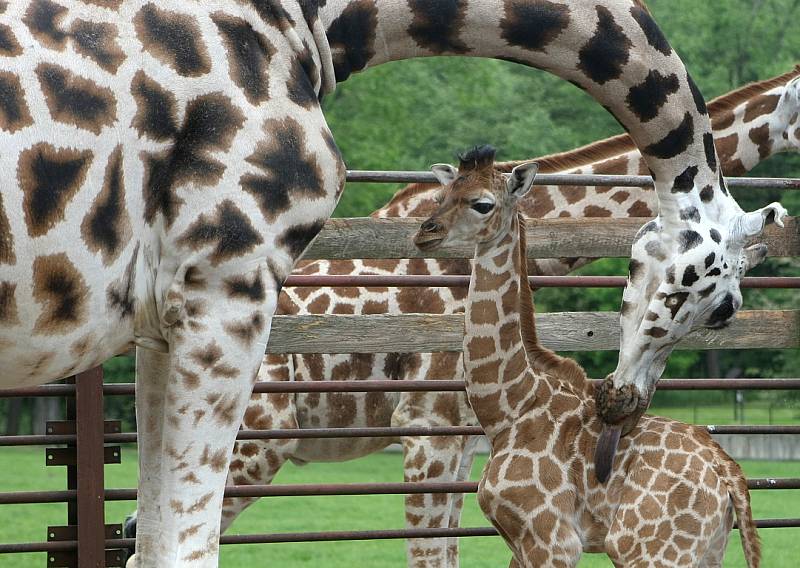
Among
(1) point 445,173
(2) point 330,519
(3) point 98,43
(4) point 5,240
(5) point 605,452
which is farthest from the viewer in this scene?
(2) point 330,519

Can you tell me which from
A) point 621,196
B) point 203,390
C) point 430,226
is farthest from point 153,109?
point 621,196

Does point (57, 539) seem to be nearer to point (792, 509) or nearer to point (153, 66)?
point (153, 66)

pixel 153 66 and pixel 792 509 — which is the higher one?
pixel 153 66

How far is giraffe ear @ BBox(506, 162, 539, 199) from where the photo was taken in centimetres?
436

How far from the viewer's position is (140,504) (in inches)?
93.8

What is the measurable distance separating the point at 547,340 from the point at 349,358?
1.17 metres

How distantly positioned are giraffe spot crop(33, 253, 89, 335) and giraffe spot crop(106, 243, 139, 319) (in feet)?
0.17

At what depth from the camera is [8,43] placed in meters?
1.99

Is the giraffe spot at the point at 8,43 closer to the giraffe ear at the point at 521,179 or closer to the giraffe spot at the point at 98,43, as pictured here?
the giraffe spot at the point at 98,43

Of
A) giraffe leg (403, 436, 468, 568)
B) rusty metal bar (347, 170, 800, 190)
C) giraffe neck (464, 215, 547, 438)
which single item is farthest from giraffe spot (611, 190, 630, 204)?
giraffe leg (403, 436, 468, 568)

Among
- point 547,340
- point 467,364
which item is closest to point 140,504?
point 467,364

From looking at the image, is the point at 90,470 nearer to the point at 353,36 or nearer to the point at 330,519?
the point at 353,36

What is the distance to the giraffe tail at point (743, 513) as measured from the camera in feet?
13.4

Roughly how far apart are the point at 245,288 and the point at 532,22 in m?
0.84
